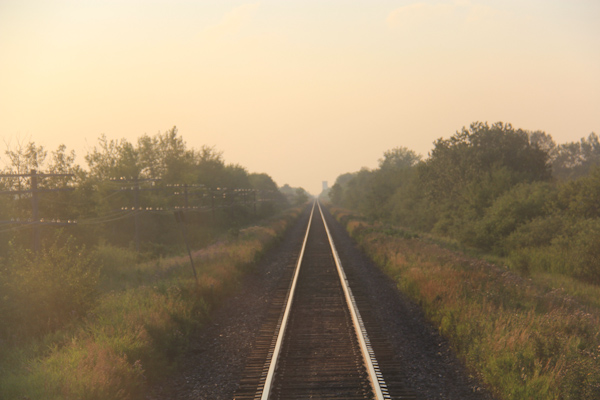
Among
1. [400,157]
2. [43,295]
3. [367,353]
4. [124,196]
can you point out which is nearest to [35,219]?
[43,295]

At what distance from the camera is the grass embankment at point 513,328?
6008 millimetres

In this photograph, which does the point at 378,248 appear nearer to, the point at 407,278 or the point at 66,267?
the point at 407,278

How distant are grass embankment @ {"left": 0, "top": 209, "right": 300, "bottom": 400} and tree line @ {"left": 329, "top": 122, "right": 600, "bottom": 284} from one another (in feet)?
49.6

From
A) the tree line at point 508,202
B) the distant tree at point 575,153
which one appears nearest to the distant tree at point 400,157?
the distant tree at point 575,153

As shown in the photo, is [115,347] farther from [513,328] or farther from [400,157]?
[400,157]

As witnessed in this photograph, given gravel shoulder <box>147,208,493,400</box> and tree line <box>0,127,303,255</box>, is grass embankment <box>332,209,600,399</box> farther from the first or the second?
tree line <box>0,127,303,255</box>

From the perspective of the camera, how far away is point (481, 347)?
7508 millimetres

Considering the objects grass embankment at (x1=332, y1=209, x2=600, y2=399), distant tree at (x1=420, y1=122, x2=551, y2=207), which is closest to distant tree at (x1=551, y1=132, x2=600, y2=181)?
distant tree at (x1=420, y1=122, x2=551, y2=207)

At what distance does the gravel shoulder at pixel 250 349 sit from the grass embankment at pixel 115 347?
0.42 meters

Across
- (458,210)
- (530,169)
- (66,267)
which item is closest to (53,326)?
(66,267)

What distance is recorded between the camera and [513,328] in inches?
314

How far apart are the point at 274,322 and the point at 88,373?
470 centimetres

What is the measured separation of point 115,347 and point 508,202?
2373 cm

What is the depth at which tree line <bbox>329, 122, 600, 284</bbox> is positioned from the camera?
742 inches
